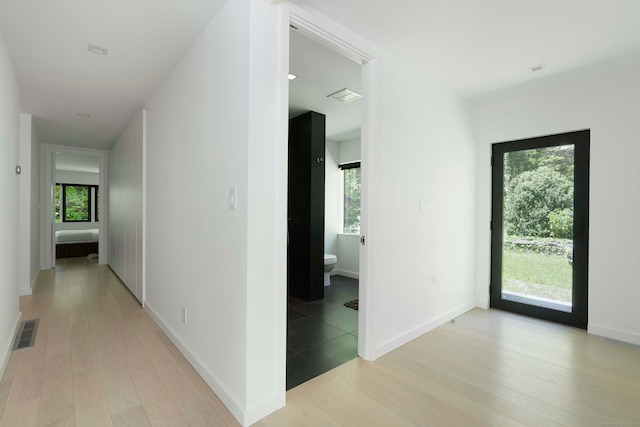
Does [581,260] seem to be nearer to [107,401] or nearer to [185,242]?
[185,242]

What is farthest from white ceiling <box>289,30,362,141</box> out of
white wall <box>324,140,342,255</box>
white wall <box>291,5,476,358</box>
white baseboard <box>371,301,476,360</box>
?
white baseboard <box>371,301,476,360</box>

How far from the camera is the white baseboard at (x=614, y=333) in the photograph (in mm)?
2652

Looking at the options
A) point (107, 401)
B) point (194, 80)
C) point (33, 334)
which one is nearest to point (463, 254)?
point (194, 80)

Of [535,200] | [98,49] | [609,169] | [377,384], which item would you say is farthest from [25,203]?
[609,169]

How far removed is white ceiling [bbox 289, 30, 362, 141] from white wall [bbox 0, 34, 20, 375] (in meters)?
2.08

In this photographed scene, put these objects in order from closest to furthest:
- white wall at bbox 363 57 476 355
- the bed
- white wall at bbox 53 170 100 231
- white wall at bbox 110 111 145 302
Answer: white wall at bbox 363 57 476 355 < white wall at bbox 110 111 145 302 < the bed < white wall at bbox 53 170 100 231

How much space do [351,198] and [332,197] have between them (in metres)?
0.34

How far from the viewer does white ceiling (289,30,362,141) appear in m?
2.42

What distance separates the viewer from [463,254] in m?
3.45

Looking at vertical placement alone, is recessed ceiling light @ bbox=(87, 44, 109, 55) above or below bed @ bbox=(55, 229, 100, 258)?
above

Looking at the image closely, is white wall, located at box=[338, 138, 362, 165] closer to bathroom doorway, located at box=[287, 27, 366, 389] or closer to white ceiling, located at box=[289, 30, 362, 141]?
bathroom doorway, located at box=[287, 27, 366, 389]

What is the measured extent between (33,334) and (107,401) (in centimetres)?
160

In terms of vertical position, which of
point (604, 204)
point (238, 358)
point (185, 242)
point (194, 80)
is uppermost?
point (194, 80)

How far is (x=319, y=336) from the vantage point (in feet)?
9.11
